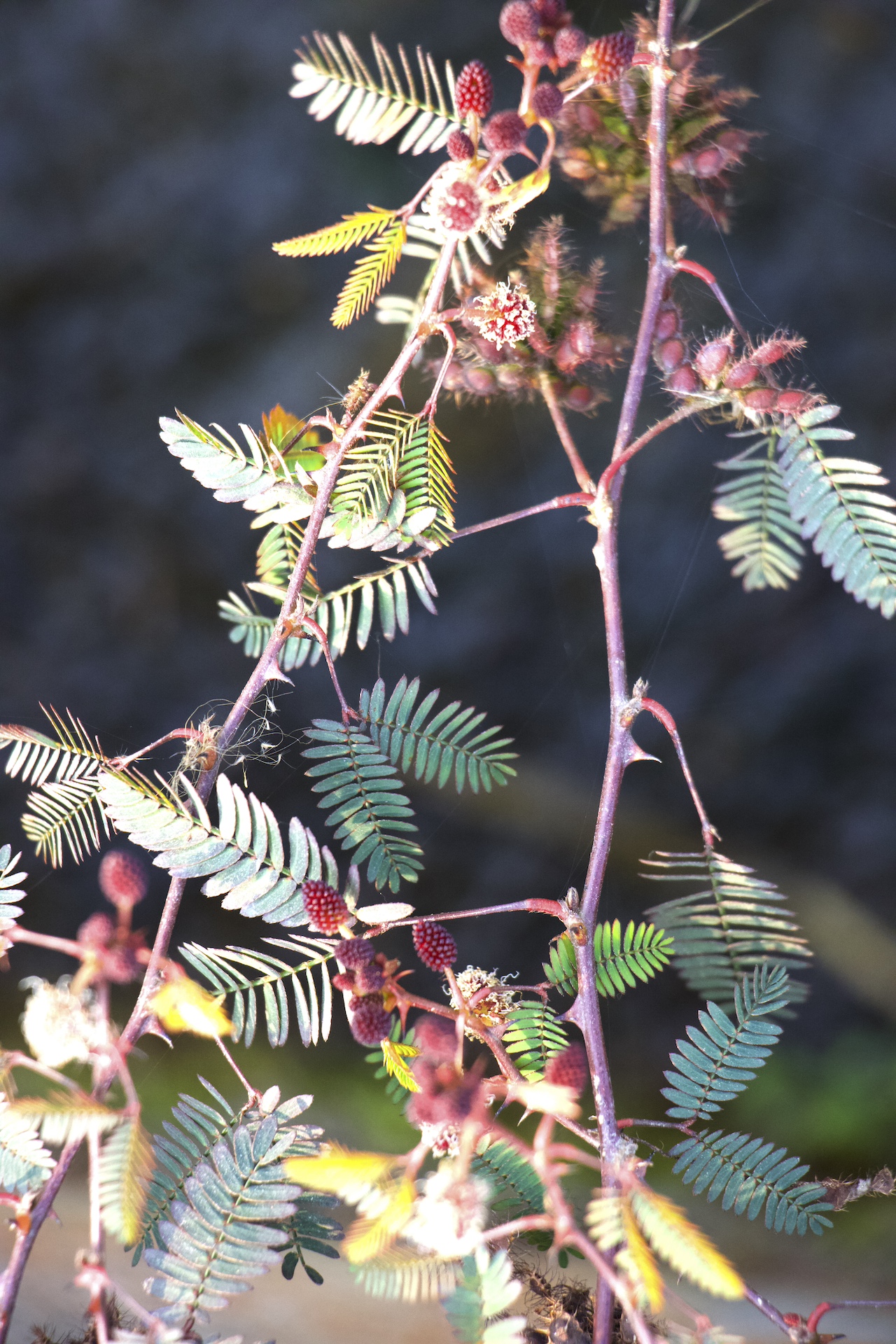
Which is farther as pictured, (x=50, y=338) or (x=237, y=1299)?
(x=50, y=338)

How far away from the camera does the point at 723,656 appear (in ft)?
2.71

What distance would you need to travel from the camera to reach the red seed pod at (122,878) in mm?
289

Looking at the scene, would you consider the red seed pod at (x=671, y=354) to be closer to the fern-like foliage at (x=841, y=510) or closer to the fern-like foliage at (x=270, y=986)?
the fern-like foliage at (x=841, y=510)

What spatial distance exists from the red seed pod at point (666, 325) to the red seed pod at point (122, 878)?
14.2 inches

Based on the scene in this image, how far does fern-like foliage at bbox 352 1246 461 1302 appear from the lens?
33 cm

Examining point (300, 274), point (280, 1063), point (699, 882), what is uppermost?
point (300, 274)

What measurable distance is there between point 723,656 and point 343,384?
418 millimetres

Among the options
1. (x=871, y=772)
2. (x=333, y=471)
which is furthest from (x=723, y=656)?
(x=333, y=471)

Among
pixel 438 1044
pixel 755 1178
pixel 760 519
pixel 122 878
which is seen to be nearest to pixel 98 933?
pixel 122 878

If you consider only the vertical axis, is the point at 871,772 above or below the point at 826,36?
below

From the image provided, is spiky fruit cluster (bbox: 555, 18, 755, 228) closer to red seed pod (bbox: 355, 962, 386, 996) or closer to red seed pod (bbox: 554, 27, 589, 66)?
red seed pod (bbox: 554, 27, 589, 66)

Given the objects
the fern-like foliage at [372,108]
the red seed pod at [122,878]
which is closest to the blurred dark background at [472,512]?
the fern-like foliage at [372,108]

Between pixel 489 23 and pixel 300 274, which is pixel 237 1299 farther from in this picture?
pixel 489 23

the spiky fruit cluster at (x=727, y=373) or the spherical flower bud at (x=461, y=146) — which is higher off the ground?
the spiky fruit cluster at (x=727, y=373)
